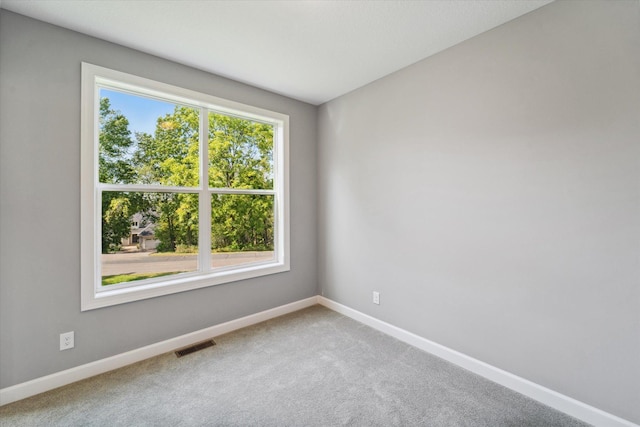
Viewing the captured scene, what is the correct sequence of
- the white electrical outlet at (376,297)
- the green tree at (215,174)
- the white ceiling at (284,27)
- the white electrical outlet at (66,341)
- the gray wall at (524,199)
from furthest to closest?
the white electrical outlet at (376,297)
the green tree at (215,174)
the white electrical outlet at (66,341)
the white ceiling at (284,27)
the gray wall at (524,199)

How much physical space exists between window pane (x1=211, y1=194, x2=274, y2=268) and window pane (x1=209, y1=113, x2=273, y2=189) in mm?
171

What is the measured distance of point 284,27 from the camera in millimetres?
2012

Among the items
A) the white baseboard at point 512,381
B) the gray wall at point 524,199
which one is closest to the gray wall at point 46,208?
the gray wall at point 524,199

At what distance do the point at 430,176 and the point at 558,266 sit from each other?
3.60 ft

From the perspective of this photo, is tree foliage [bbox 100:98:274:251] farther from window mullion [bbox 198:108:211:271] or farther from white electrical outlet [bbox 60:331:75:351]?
white electrical outlet [bbox 60:331:75:351]

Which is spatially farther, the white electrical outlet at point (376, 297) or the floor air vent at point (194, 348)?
the white electrical outlet at point (376, 297)

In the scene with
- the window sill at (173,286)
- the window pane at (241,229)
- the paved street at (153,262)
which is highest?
the window pane at (241,229)

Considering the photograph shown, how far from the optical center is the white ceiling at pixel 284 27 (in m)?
1.79

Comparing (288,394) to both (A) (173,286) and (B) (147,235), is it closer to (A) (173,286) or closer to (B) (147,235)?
(A) (173,286)

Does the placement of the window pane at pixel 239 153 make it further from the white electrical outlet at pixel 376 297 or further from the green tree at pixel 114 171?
the white electrical outlet at pixel 376 297

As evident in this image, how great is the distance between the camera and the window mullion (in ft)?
9.02

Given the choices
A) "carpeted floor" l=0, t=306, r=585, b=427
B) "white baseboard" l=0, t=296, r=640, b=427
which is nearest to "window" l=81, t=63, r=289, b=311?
"white baseboard" l=0, t=296, r=640, b=427

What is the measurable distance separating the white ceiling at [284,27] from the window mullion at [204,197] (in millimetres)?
540

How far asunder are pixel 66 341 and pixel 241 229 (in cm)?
164
